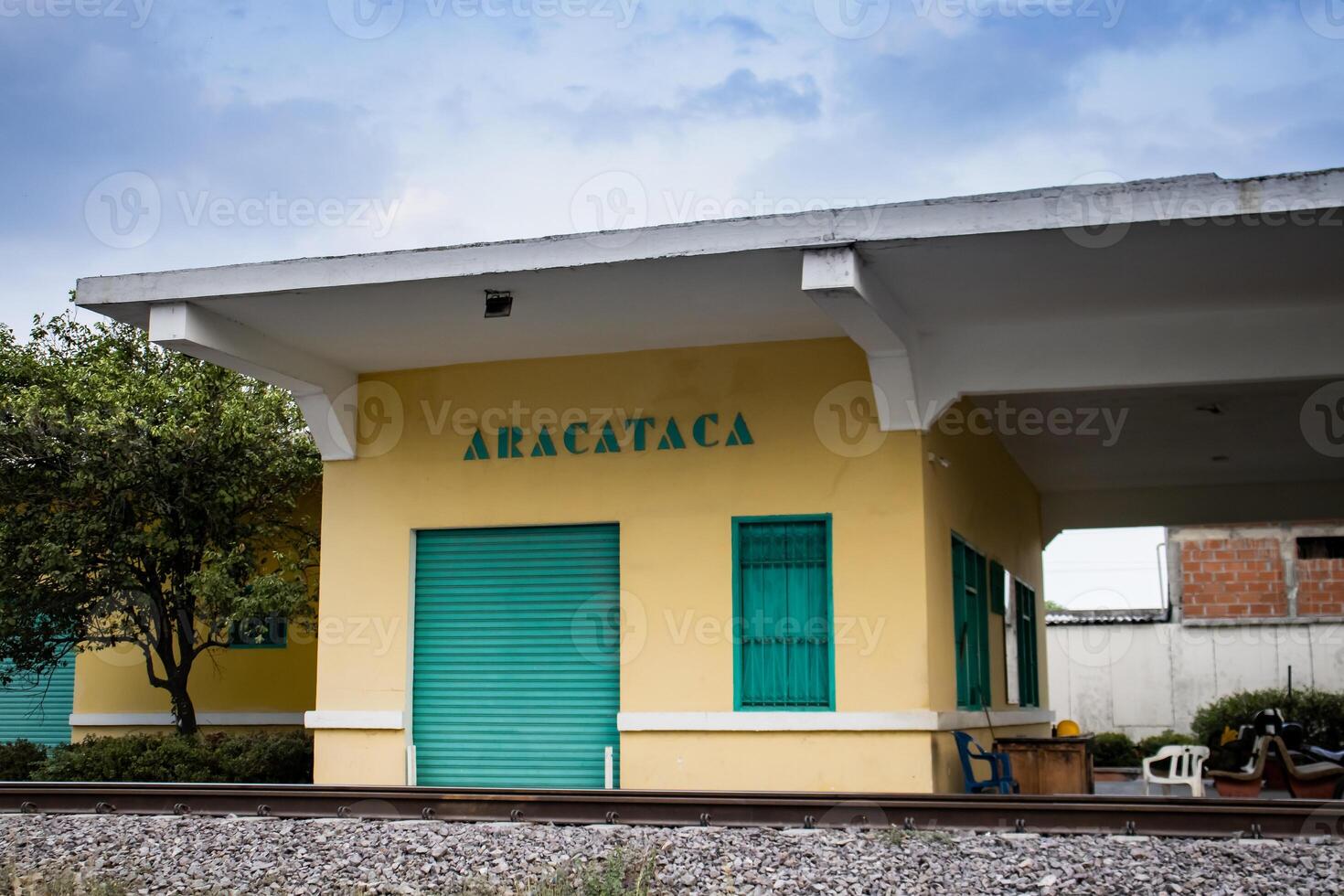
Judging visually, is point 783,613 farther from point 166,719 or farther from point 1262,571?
point 1262,571

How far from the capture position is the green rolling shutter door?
12.3 metres

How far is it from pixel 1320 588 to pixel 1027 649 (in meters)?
15.1

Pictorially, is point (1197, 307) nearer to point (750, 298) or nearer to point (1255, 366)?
point (1255, 366)

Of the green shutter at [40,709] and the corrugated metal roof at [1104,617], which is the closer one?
the green shutter at [40,709]

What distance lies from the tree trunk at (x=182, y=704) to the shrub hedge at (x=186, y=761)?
0.78 metres

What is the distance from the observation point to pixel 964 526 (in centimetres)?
1388

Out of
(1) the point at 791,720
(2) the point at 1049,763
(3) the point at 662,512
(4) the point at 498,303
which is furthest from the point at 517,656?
(2) the point at 1049,763

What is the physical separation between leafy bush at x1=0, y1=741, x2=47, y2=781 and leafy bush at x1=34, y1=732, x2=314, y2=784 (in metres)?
1.12

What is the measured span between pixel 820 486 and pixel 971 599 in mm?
3557

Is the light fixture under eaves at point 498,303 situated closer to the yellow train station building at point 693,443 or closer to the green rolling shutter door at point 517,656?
the yellow train station building at point 693,443

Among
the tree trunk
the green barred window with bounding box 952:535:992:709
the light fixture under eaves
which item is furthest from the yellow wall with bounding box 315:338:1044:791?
the tree trunk

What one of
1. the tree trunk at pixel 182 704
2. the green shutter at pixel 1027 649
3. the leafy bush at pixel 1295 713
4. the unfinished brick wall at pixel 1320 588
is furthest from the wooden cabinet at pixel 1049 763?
the unfinished brick wall at pixel 1320 588

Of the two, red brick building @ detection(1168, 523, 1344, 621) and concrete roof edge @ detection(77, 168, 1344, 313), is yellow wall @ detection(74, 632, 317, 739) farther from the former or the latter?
red brick building @ detection(1168, 523, 1344, 621)

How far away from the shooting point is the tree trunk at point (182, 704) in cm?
1517
